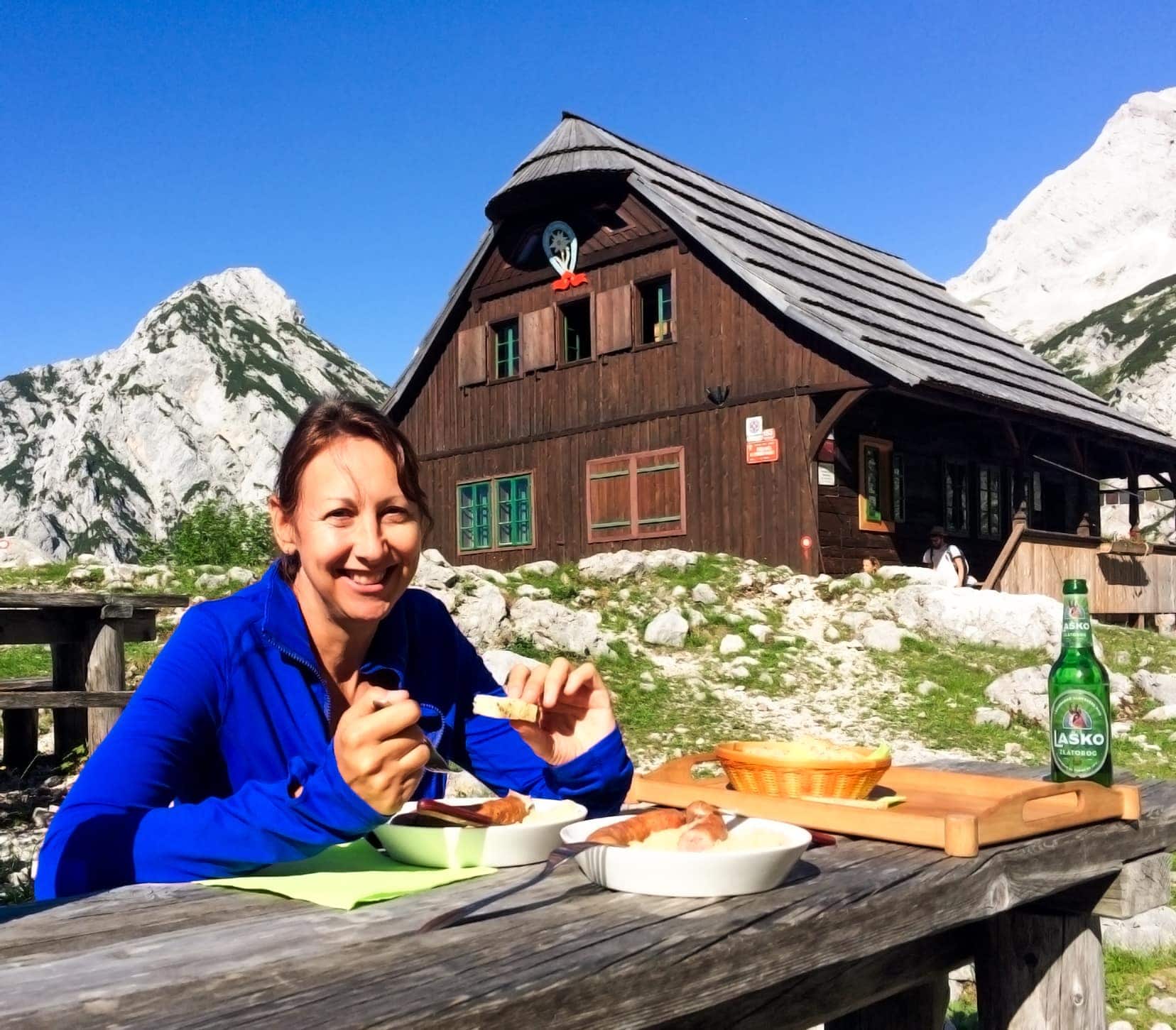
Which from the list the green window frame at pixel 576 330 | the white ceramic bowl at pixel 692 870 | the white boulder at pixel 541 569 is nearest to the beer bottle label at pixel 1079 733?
the white ceramic bowl at pixel 692 870

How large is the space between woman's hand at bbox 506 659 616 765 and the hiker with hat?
39.2 feet

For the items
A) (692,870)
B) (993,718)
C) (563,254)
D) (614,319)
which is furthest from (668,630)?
(692,870)

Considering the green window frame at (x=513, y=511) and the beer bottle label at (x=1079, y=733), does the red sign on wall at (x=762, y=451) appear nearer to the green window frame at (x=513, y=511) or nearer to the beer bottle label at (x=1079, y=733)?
the green window frame at (x=513, y=511)

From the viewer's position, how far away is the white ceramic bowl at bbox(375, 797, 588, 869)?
5.86 ft

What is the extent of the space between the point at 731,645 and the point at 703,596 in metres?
1.58

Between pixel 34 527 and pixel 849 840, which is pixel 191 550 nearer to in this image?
pixel 849 840

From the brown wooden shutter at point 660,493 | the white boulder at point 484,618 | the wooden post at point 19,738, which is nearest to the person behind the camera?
the wooden post at point 19,738

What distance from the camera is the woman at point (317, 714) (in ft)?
5.53

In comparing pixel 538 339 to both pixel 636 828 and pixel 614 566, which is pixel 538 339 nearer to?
pixel 614 566

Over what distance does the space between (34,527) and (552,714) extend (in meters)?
112

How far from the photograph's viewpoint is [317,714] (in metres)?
2.20

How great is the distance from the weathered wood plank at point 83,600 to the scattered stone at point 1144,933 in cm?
524

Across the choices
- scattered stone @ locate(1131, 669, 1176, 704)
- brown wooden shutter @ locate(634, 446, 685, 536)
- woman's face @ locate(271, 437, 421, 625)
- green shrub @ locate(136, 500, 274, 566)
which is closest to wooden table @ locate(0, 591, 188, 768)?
woman's face @ locate(271, 437, 421, 625)

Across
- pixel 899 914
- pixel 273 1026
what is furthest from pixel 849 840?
pixel 273 1026
